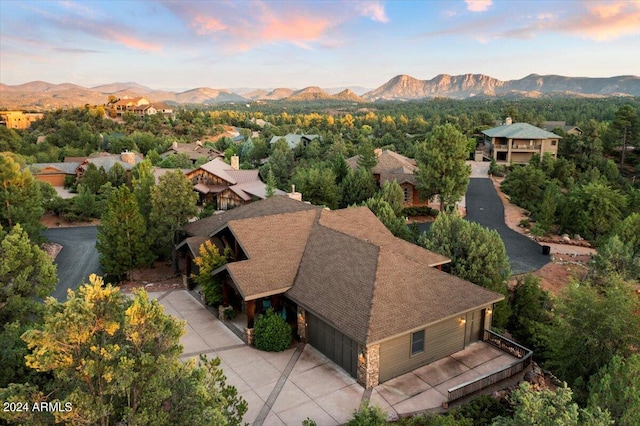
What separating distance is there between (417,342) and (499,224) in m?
28.1

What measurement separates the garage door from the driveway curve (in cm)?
1732

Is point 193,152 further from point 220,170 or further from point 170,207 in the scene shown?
point 170,207

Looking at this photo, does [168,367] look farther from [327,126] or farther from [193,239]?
[327,126]

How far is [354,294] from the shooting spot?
57.6 feet

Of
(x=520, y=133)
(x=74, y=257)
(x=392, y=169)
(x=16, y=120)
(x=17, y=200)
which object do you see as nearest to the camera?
(x=17, y=200)

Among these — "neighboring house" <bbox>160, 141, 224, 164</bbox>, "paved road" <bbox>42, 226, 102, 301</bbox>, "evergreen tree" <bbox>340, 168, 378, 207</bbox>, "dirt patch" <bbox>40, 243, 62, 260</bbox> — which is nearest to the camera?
"paved road" <bbox>42, 226, 102, 301</bbox>

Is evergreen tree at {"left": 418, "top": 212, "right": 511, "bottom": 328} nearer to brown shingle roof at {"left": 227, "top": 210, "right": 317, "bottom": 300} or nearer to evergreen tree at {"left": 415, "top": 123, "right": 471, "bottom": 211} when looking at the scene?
brown shingle roof at {"left": 227, "top": 210, "right": 317, "bottom": 300}

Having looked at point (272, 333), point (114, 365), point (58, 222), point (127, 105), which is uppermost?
point (127, 105)

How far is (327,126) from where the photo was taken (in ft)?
416

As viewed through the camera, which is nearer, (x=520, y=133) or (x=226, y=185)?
(x=226, y=185)

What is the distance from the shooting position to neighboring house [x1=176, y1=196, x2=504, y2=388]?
645 inches

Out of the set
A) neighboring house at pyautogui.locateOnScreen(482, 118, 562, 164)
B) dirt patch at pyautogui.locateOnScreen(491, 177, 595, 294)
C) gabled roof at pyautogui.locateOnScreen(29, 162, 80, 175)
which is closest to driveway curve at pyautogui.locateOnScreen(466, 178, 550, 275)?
dirt patch at pyautogui.locateOnScreen(491, 177, 595, 294)

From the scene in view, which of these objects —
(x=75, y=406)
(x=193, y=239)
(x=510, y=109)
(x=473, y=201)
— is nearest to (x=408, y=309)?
(x=75, y=406)

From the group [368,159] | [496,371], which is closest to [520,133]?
[368,159]
